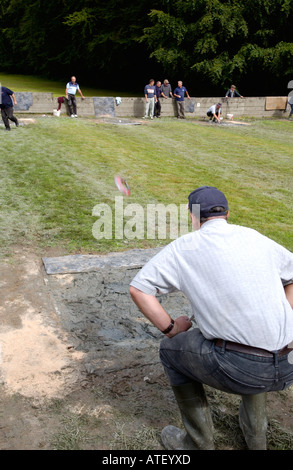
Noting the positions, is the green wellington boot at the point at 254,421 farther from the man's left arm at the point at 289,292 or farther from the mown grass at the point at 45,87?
the mown grass at the point at 45,87

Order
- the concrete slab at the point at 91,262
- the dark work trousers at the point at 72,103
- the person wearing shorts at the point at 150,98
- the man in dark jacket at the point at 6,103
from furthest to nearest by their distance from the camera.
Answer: the person wearing shorts at the point at 150,98 → the dark work trousers at the point at 72,103 → the man in dark jacket at the point at 6,103 → the concrete slab at the point at 91,262

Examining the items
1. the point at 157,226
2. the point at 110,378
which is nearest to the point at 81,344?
the point at 110,378

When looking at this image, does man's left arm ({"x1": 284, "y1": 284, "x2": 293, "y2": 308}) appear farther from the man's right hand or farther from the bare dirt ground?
the bare dirt ground

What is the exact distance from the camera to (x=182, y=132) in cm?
1681

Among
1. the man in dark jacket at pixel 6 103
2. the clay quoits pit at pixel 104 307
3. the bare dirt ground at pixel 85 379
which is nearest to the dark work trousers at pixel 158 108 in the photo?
the man in dark jacket at pixel 6 103

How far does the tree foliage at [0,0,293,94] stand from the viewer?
25.2 meters

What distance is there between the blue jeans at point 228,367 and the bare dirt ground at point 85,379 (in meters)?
0.75

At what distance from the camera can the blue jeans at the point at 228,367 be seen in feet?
8.11

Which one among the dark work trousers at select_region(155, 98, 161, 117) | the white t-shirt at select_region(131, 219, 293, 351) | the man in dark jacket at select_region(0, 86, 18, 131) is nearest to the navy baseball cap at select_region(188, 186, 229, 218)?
the white t-shirt at select_region(131, 219, 293, 351)

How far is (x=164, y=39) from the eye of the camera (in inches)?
1093

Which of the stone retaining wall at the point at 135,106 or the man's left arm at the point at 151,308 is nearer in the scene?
the man's left arm at the point at 151,308
